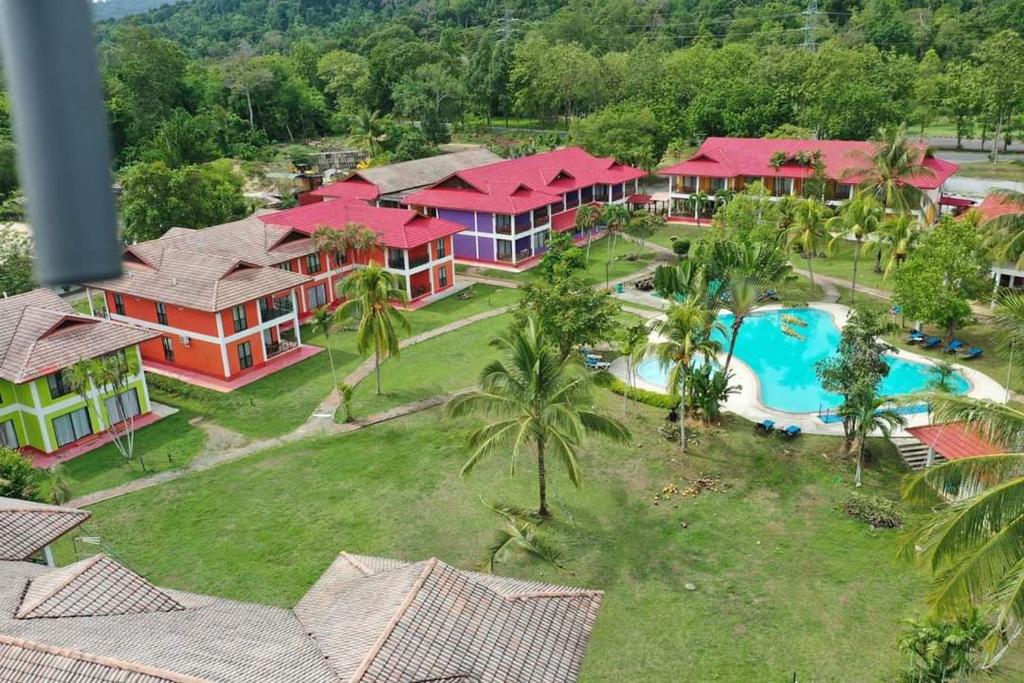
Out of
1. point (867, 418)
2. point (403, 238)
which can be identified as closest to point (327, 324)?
point (403, 238)

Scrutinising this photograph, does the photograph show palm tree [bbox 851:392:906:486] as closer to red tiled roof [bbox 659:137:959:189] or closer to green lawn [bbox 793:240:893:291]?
green lawn [bbox 793:240:893:291]

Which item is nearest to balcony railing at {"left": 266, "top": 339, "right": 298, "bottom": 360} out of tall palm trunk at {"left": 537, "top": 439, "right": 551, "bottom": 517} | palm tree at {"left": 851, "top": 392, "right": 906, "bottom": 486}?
tall palm trunk at {"left": 537, "top": 439, "right": 551, "bottom": 517}

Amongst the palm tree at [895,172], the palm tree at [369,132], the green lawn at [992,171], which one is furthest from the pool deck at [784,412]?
the palm tree at [369,132]

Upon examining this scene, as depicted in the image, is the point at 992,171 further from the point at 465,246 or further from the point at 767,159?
the point at 465,246

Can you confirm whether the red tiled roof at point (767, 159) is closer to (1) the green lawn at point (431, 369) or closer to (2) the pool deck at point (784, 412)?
(2) the pool deck at point (784, 412)

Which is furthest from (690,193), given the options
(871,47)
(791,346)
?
(871,47)

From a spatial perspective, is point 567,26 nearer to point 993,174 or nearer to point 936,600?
point 993,174
